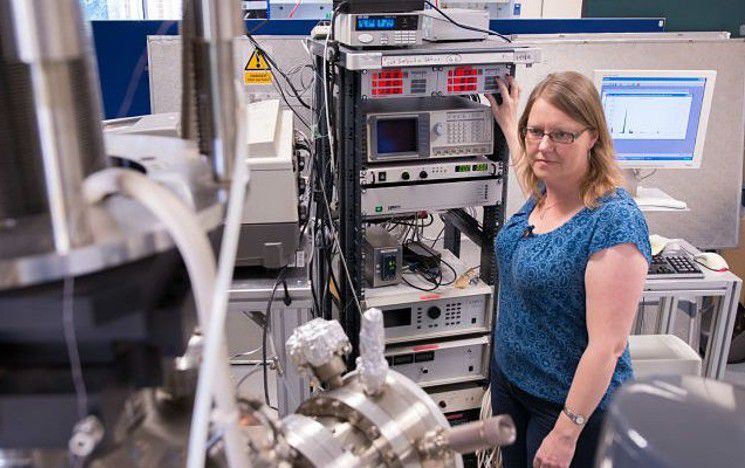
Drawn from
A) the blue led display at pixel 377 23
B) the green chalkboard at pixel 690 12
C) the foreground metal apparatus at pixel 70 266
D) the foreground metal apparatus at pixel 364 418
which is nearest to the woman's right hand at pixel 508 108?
the blue led display at pixel 377 23

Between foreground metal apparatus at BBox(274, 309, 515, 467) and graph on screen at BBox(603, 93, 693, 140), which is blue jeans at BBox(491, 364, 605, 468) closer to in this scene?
foreground metal apparatus at BBox(274, 309, 515, 467)

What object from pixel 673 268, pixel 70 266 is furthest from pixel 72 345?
pixel 673 268

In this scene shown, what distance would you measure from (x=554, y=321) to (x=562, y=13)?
351cm

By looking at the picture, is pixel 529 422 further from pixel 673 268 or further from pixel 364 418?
pixel 364 418

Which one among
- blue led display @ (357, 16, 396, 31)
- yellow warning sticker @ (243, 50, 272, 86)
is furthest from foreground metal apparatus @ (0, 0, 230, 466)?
yellow warning sticker @ (243, 50, 272, 86)

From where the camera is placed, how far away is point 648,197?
8.66 feet

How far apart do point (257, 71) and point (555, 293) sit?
1.44 metres

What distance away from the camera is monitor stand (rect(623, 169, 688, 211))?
2543 mm

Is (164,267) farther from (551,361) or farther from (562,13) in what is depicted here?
(562,13)

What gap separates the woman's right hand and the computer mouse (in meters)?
0.95

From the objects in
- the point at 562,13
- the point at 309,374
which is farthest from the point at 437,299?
the point at 562,13

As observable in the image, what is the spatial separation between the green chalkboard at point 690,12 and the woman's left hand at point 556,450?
339 cm

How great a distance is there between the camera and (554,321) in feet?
5.25

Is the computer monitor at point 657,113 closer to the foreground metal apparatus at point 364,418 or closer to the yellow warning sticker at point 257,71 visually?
the yellow warning sticker at point 257,71
